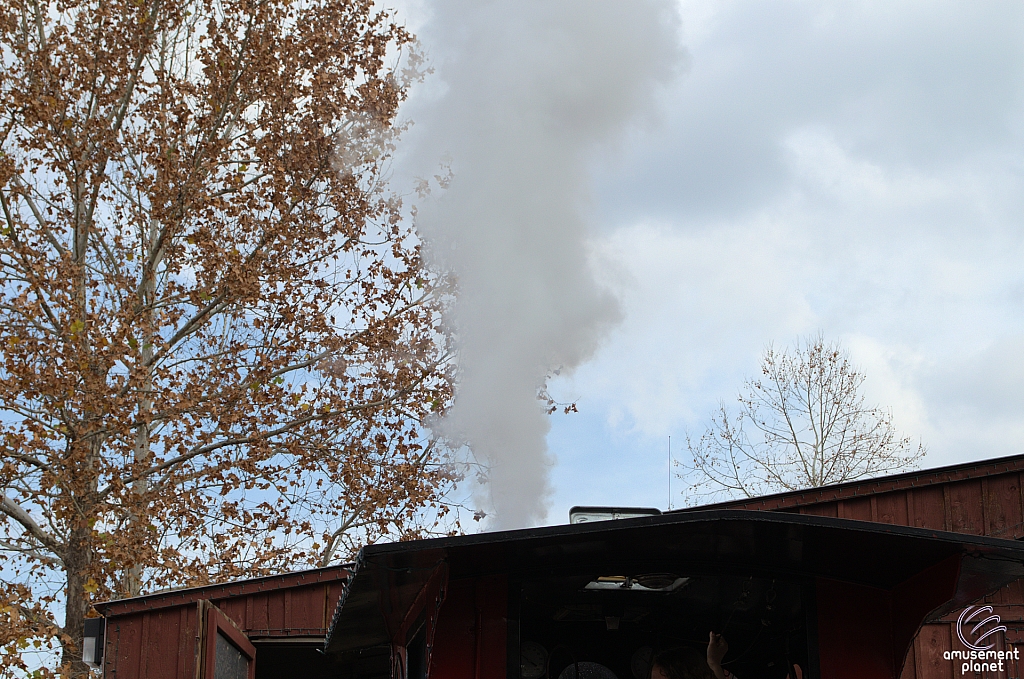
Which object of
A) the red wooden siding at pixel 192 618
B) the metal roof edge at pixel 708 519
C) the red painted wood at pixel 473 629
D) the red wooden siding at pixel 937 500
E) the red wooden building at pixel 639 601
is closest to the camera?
the metal roof edge at pixel 708 519

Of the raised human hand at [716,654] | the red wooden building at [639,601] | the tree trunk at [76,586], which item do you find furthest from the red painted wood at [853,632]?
the tree trunk at [76,586]

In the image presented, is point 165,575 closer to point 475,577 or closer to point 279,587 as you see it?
point 279,587

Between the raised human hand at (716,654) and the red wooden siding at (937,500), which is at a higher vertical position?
the red wooden siding at (937,500)

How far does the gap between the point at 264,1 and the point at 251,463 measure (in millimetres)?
7975

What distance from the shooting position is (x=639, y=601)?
675 centimetres

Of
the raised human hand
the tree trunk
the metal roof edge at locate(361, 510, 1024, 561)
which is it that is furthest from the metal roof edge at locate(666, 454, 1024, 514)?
the tree trunk

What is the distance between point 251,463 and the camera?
15203 millimetres

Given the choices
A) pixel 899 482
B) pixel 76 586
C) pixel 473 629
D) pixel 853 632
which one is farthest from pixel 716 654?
pixel 76 586

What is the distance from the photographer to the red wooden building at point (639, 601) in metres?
4.60

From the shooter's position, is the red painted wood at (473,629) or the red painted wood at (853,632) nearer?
the red painted wood at (853,632)

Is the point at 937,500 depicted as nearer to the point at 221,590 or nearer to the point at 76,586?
the point at 221,590

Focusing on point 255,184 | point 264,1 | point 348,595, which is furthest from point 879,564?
point 264,1

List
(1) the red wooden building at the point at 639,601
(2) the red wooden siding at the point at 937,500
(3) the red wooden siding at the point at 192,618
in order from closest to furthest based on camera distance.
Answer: (1) the red wooden building at the point at 639,601 → (3) the red wooden siding at the point at 192,618 → (2) the red wooden siding at the point at 937,500

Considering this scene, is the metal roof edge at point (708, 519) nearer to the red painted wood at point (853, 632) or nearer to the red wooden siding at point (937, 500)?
the red painted wood at point (853, 632)
